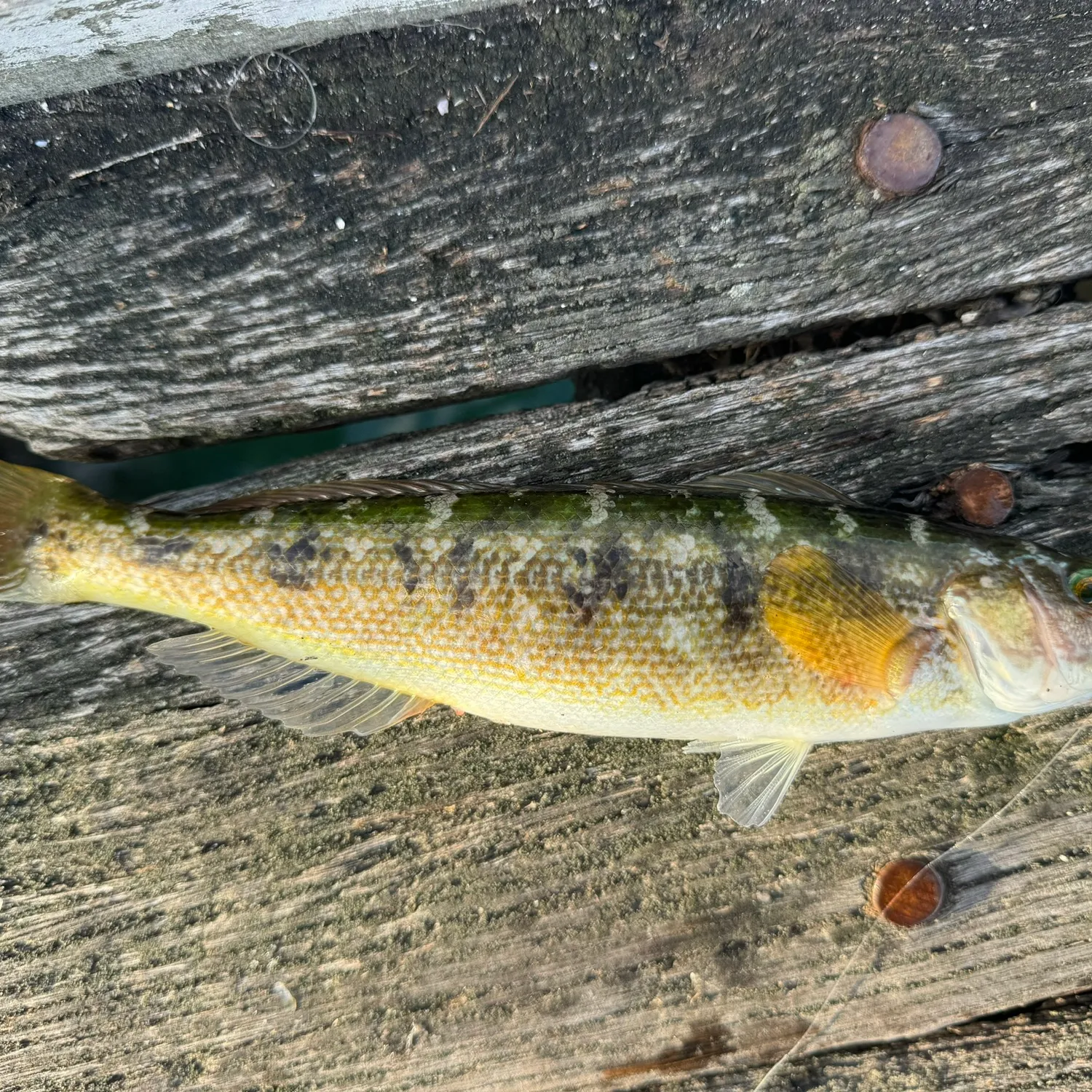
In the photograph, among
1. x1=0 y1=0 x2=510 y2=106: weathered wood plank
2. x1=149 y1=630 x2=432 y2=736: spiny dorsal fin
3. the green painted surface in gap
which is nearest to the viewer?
x1=0 y1=0 x2=510 y2=106: weathered wood plank

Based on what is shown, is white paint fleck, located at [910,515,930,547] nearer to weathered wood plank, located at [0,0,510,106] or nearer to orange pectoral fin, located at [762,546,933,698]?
orange pectoral fin, located at [762,546,933,698]

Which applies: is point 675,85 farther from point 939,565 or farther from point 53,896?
point 53,896

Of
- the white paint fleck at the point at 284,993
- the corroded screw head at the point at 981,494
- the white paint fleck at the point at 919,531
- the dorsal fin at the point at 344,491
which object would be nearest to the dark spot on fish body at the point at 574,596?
the dorsal fin at the point at 344,491

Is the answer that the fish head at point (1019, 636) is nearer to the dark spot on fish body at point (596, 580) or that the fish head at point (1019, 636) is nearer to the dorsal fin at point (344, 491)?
the dark spot on fish body at point (596, 580)

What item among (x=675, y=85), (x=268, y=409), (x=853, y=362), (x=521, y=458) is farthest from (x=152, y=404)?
(x=853, y=362)

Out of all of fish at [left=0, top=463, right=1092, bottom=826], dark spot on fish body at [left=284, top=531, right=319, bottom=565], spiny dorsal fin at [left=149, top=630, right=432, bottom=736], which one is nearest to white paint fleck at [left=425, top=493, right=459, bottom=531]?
fish at [left=0, top=463, right=1092, bottom=826]

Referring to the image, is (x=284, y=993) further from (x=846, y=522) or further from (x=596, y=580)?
(x=846, y=522)
